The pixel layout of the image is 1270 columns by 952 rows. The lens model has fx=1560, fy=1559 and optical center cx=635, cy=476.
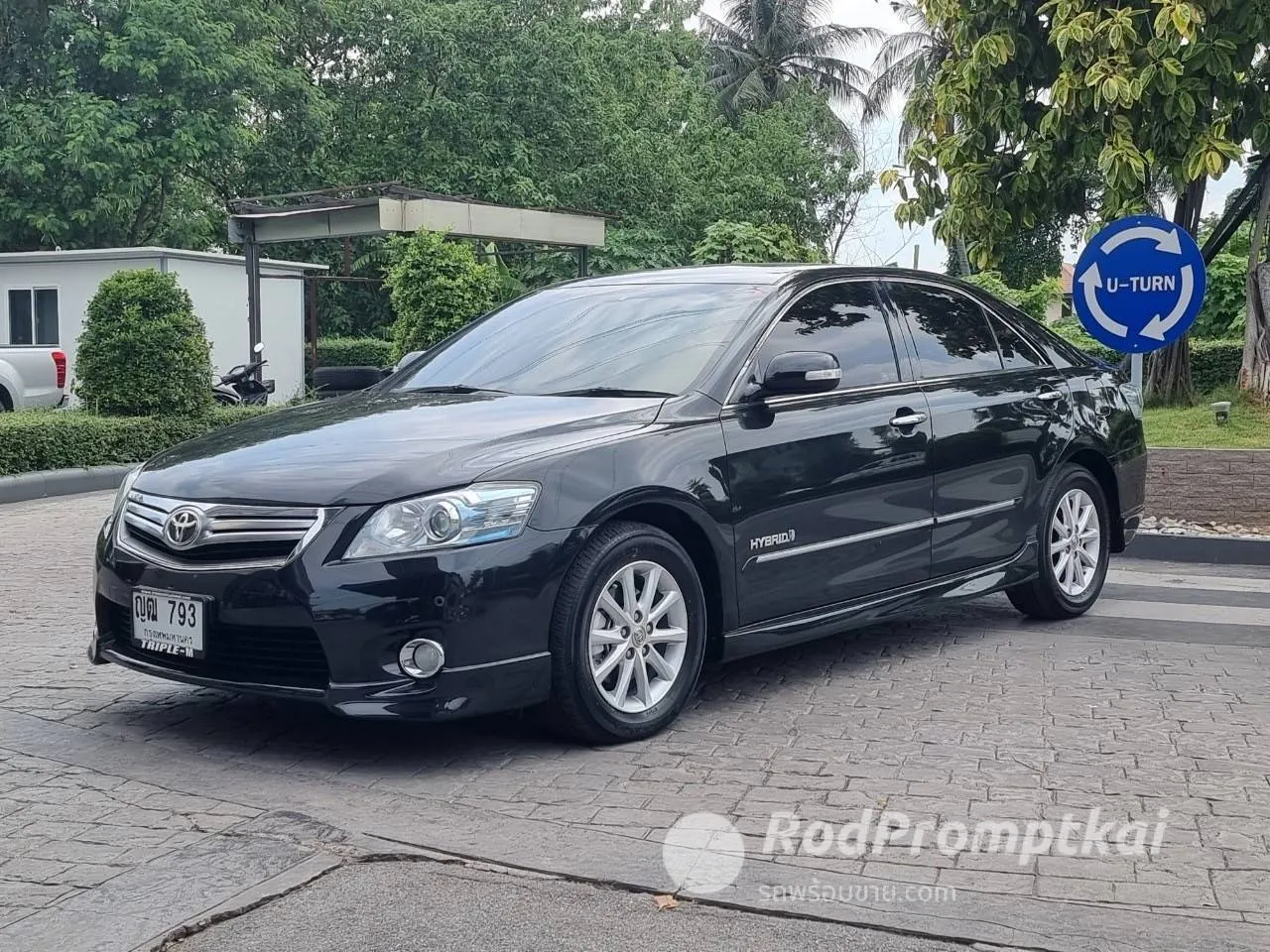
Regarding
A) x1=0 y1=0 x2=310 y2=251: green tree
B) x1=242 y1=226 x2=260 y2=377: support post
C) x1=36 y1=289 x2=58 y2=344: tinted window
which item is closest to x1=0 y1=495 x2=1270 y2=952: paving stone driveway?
x1=242 y1=226 x2=260 y2=377: support post

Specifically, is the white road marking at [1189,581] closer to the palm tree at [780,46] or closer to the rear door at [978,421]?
the rear door at [978,421]

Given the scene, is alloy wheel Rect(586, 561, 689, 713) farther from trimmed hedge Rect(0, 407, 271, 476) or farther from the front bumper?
trimmed hedge Rect(0, 407, 271, 476)

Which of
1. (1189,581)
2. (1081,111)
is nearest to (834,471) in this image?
(1189,581)

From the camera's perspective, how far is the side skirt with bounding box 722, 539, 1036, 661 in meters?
5.75

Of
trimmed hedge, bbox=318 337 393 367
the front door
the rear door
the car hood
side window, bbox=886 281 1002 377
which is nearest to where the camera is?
the car hood

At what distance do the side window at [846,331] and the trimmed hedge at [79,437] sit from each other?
8.71 m

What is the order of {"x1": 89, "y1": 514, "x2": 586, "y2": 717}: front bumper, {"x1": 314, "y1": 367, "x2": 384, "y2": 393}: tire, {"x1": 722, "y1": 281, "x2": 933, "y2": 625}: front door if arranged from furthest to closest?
{"x1": 314, "y1": 367, "x2": 384, "y2": 393}: tire < {"x1": 722, "y1": 281, "x2": 933, "y2": 625}: front door < {"x1": 89, "y1": 514, "x2": 586, "y2": 717}: front bumper

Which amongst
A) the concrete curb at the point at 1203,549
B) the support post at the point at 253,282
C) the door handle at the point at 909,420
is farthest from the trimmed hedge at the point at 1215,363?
the door handle at the point at 909,420

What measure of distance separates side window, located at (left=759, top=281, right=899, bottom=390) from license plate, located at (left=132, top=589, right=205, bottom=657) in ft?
7.97

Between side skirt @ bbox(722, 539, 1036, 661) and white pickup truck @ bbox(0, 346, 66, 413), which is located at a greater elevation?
white pickup truck @ bbox(0, 346, 66, 413)

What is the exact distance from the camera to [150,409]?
15672 mm

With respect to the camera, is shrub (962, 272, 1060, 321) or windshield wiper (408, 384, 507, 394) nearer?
windshield wiper (408, 384, 507, 394)

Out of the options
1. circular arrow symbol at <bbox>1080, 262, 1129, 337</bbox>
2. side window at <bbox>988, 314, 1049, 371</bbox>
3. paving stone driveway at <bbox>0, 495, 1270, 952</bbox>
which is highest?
circular arrow symbol at <bbox>1080, 262, 1129, 337</bbox>

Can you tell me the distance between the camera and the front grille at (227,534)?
15.9ft
